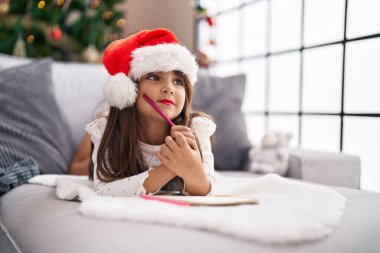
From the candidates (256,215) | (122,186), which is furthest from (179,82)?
(256,215)

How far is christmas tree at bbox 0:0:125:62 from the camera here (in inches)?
90.7

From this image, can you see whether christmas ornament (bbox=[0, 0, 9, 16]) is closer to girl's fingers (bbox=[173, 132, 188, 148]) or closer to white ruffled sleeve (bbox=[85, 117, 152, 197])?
white ruffled sleeve (bbox=[85, 117, 152, 197])

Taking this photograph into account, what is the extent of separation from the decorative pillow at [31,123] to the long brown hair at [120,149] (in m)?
0.36

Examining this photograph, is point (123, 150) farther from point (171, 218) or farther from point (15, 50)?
point (15, 50)

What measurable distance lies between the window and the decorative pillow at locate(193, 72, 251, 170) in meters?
0.50

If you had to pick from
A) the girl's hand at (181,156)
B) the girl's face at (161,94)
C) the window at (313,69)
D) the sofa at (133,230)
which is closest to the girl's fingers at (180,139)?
the girl's hand at (181,156)

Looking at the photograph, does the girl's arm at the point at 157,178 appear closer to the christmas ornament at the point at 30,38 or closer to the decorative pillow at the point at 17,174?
the decorative pillow at the point at 17,174

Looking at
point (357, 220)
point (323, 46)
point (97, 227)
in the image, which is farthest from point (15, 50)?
point (357, 220)

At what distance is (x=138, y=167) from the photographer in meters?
1.03

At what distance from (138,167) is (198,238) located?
44cm

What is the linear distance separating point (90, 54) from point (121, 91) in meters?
1.61

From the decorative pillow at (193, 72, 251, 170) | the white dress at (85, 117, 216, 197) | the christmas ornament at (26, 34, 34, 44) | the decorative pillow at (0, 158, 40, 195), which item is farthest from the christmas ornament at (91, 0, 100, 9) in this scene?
the white dress at (85, 117, 216, 197)

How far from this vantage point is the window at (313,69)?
1670 mm

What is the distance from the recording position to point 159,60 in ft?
3.18
